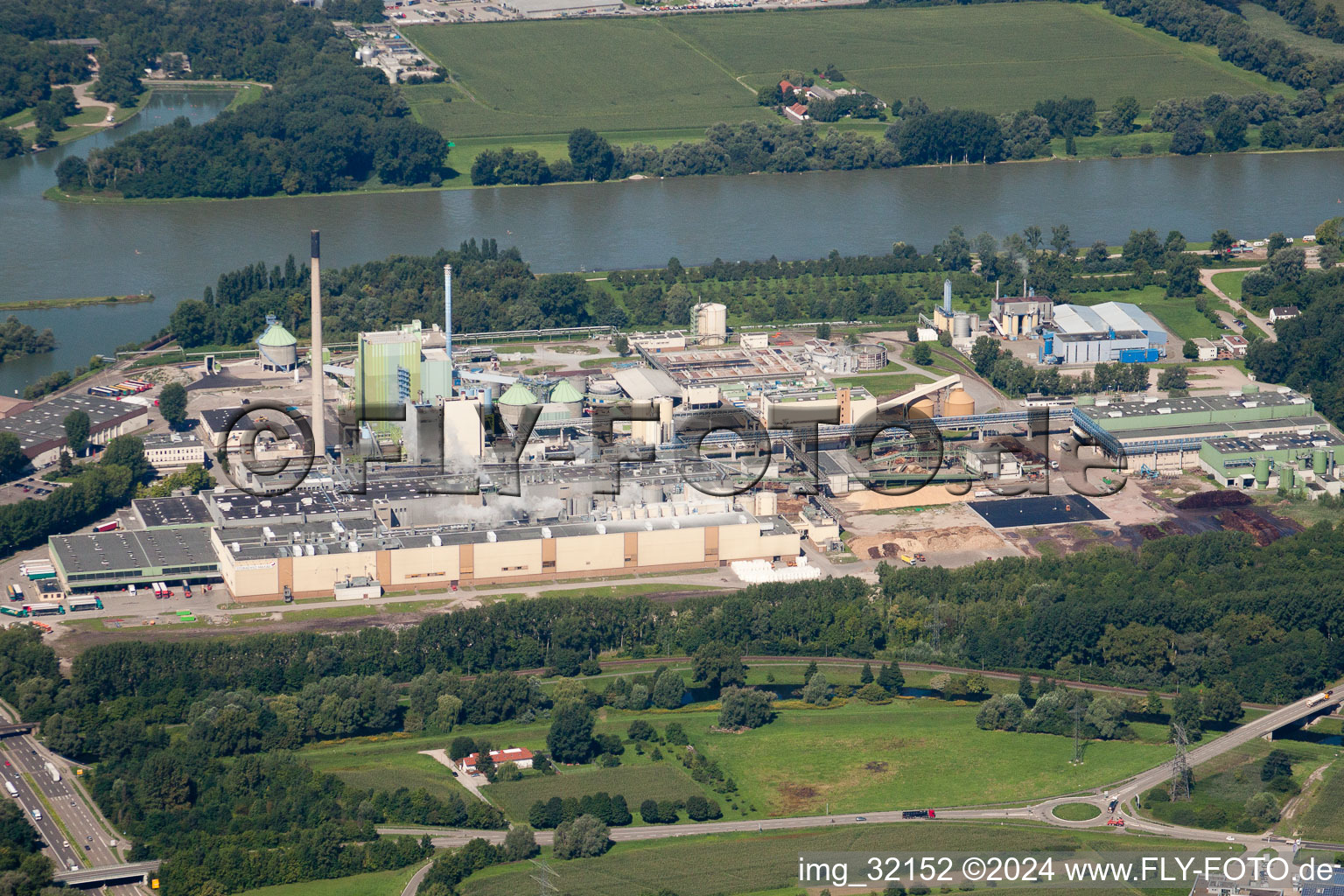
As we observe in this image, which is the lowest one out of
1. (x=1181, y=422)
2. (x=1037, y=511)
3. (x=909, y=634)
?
(x=909, y=634)

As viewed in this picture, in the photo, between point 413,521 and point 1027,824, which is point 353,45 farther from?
point 1027,824

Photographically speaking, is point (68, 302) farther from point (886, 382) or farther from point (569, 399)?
point (886, 382)

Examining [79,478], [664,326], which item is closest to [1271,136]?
[664,326]

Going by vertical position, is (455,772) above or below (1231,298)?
below

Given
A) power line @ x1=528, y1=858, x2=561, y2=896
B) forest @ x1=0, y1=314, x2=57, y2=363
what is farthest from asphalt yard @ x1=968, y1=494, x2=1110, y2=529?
forest @ x1=0, y1=314, x2=57, y2=363

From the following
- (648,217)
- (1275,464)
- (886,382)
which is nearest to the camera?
(1275,464)

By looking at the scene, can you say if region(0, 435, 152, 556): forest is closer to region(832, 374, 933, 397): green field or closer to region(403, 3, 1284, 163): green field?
region(832, 374, 933, 397): green field

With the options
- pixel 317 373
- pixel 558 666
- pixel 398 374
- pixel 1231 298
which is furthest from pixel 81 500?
pixel 1231 298
